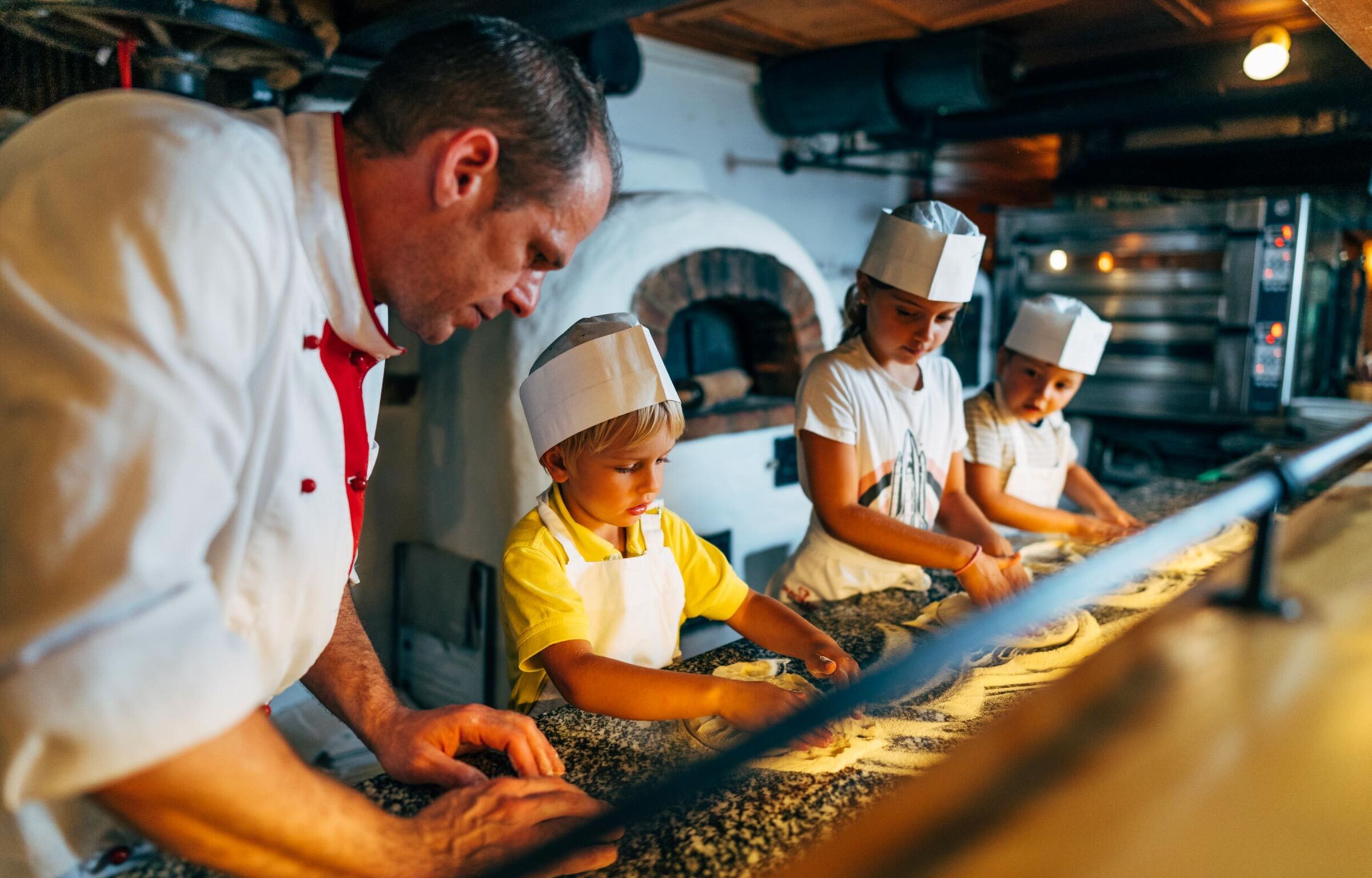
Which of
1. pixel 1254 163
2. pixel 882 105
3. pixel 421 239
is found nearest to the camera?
Answer: pixel 421 239

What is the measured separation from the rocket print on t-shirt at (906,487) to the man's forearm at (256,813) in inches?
54.3

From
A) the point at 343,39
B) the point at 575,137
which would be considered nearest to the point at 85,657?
the point at 575,137

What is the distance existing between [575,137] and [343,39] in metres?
1.77

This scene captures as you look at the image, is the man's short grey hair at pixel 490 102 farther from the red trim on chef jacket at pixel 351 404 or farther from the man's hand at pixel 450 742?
the man's hand at pixel 450 742

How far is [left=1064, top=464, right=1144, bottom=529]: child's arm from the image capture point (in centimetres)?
230

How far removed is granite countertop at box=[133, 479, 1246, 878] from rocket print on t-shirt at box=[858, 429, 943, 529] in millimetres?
405

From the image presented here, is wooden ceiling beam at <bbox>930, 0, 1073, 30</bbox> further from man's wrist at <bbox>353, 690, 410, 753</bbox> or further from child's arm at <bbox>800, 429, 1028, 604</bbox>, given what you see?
man's wrist at <bbox>353, 690, 410, 753</bbox>

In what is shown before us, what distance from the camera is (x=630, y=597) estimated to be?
1476mm

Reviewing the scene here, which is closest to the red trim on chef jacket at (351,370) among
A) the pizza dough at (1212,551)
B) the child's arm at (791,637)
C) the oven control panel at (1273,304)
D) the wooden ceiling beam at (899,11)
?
the child's arm at (791,637)

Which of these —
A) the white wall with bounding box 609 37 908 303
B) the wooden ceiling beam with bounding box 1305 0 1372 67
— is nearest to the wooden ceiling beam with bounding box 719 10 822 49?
the white wall with bounding box 609 37 908 303

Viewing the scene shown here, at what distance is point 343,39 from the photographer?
7.55ft

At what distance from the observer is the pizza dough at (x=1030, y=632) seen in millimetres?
1482

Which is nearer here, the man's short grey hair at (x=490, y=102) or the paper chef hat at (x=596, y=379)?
the man's short grey hair at (x=490, y=102)

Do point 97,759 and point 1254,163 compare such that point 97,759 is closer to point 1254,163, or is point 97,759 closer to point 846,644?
point 846,644
